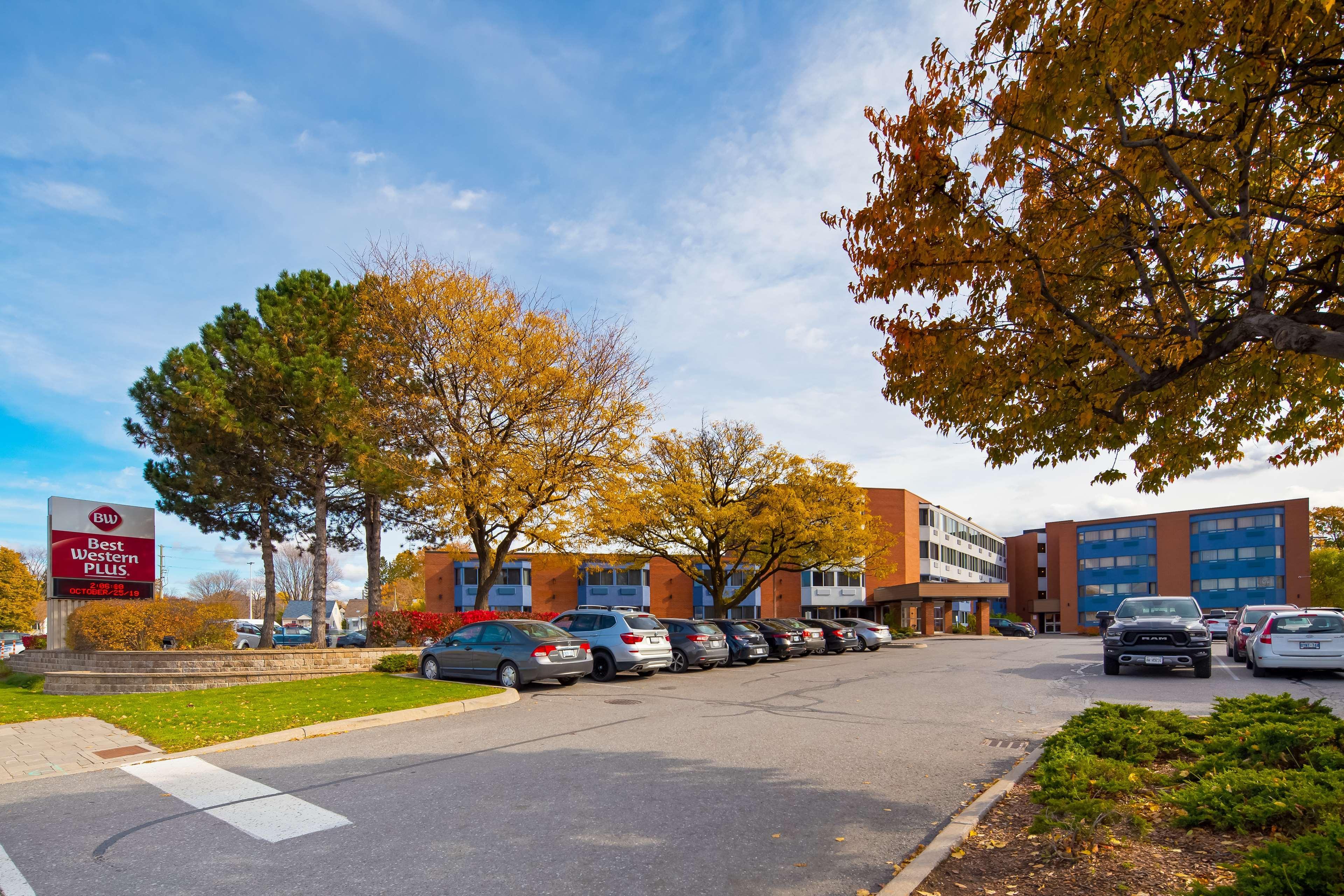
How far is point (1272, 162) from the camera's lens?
6.98m

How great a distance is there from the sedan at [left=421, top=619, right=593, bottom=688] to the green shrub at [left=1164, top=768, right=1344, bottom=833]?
1185cm

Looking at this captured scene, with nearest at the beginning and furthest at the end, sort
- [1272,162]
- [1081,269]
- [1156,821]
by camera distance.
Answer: [1156,821]
[1272,162]
[1081,269]

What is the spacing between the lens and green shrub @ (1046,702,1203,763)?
744cm

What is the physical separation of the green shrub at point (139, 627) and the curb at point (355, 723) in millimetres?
13851

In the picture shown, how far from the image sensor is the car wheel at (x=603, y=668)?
1819cm

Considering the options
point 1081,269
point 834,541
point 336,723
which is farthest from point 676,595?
point 1081,269

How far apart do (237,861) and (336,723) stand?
19.6 ft

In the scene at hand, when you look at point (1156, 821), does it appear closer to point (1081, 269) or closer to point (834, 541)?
point (1081, 269)

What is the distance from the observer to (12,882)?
502cm

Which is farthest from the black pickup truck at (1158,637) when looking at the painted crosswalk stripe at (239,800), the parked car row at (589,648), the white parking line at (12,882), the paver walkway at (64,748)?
the white parking line at (12,882)

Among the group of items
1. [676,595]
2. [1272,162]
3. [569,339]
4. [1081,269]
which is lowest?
[676,595]

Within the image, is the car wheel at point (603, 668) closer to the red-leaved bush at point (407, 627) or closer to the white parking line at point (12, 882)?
the red-leaved bush at point (407, 627)

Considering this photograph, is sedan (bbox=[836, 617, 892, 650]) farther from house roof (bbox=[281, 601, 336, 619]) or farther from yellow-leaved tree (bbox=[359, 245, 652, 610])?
house roof (bbox=[281, 601, 336, 619])

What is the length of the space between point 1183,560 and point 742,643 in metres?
66.4
